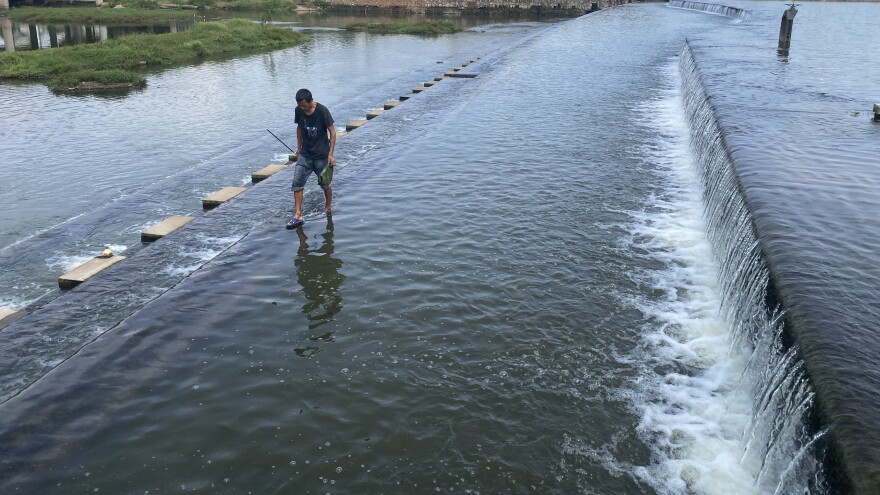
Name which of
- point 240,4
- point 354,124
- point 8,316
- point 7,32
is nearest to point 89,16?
point 7,32

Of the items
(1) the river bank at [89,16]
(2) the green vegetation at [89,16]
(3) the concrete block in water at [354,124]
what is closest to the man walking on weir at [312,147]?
(3) the concrete block in water at [354,124]

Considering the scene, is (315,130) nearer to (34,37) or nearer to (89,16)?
(34,37)

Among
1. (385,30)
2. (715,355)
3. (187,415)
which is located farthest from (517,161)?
(385,30)

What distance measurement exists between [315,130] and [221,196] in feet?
11.4

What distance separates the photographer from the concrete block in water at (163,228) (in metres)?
10.7

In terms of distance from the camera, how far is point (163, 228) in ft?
35.8

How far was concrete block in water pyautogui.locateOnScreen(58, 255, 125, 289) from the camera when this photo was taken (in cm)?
897

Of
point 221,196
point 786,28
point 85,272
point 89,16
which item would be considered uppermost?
point 89,16

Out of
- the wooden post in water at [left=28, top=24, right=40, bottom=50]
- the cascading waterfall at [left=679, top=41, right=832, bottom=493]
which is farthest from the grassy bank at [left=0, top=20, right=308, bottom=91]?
the cascading waterfall at [left=679, top=41, right=832, bottom=493]

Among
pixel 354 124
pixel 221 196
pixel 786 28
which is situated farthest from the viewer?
pixel 786 28

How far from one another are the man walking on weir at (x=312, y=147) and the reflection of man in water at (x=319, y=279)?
0.86 m

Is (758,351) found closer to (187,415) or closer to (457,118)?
(187,415)

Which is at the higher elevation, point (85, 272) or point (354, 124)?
point (354, 124)

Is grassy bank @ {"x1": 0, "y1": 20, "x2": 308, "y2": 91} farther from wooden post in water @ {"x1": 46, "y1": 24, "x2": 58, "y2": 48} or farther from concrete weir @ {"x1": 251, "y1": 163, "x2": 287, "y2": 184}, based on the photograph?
concrete weir @ {"x1": 251, "y1": 163, "x2": 287, "y2": 184}
